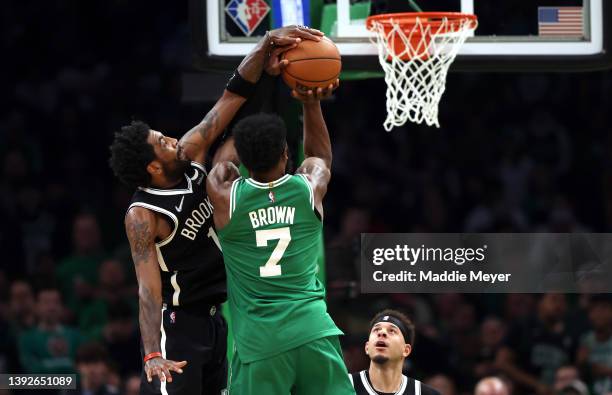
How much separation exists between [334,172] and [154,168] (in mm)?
6649

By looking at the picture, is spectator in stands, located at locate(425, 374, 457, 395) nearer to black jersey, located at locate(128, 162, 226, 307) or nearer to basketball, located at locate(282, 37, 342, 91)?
black jersey, located at locate(128, 162, 226, 307)

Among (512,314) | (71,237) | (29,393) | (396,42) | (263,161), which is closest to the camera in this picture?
(263,161)

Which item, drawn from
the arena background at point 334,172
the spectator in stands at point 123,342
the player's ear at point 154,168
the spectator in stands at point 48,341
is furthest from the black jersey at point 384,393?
the spectator in stands at point 48,341

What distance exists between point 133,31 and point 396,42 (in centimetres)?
651

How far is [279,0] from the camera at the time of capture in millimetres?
6934

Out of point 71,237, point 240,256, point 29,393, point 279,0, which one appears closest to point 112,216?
point 71,237

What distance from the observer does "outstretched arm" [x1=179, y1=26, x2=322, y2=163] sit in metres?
5.57

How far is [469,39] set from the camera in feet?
23.1

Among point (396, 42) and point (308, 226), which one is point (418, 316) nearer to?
point (396, 42)

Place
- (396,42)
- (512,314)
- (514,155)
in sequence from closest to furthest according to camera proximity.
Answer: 1. (396,42)
2. (512,314)
3. (514,155)

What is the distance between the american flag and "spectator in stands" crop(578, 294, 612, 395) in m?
2.73

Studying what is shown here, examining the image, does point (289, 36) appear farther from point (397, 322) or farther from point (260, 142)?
point (397, 322)

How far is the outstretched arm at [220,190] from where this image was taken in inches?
206

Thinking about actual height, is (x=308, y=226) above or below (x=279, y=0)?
below
